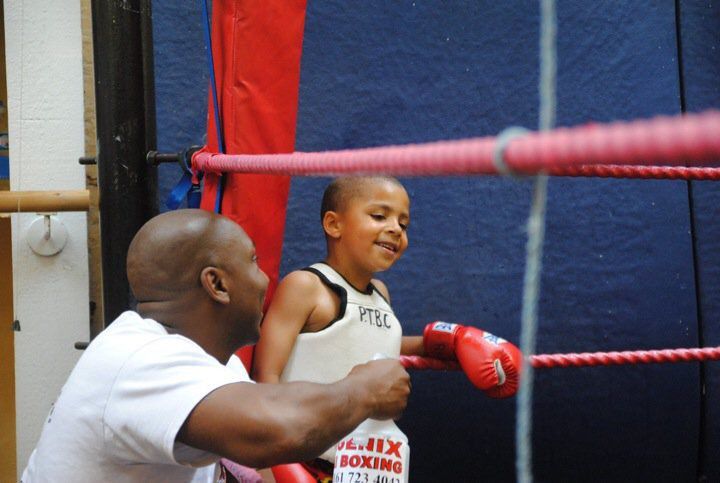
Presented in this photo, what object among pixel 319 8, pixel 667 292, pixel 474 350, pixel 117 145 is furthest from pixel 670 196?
pixel 117 145

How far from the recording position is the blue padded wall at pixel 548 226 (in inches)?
62.4

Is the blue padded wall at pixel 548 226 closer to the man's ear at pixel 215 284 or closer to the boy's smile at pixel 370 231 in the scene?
the boy's smile at pixel 370 231

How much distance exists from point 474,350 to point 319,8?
0.80 metres

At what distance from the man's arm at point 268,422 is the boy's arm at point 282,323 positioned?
424mm

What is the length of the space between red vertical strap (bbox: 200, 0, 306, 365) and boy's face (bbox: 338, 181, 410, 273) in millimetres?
202

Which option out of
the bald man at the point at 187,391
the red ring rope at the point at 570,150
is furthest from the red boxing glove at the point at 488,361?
the red ring rope at the point at 570,150

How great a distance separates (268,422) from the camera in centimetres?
64

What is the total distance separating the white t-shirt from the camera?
648 millimetres

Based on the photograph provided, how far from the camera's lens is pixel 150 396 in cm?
65

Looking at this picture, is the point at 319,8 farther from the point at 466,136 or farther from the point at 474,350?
the point at 474,350

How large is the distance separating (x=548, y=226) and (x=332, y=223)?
0.58m

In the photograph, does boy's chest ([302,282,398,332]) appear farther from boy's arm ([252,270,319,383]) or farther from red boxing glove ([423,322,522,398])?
red boxing glove ([423,322,522,398])

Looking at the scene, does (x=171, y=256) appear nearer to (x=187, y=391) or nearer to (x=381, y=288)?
(x=187, y=391)

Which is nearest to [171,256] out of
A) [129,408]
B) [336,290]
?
[129,408]
